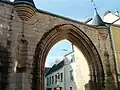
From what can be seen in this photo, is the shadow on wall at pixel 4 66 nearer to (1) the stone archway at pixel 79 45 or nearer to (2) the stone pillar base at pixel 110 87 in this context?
(1) the stone archway at pixel 79 45

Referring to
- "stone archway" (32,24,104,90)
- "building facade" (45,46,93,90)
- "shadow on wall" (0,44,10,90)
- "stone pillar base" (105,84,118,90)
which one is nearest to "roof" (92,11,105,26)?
"stone archway" (32,24,104,90)

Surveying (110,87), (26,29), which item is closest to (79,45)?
(110,87)

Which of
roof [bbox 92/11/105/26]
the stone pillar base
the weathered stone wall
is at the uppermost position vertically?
roof [bbox 92/11/105/26]

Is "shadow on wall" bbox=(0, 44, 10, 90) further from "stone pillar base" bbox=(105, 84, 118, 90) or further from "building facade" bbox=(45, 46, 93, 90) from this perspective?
"stone pillar base" bbox=(105, 84, 118, 90)

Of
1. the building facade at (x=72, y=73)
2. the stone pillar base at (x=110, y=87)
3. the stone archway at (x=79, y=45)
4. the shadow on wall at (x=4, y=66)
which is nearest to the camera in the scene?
the shadow on wall at (x=4, y=66)

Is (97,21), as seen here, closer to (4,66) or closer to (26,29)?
(26,29)

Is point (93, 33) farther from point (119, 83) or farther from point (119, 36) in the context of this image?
point (119, 83)

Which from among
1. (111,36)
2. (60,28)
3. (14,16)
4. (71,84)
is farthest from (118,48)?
(71,84)

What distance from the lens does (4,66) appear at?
22.9ft

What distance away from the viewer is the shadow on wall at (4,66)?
6831 mm

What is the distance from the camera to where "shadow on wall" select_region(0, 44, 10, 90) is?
6.83 metres

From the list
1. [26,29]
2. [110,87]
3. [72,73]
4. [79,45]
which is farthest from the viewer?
[72,73]

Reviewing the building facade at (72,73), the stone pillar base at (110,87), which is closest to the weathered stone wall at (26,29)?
the stone pillar base at (110,87)

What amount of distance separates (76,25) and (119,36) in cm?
242
